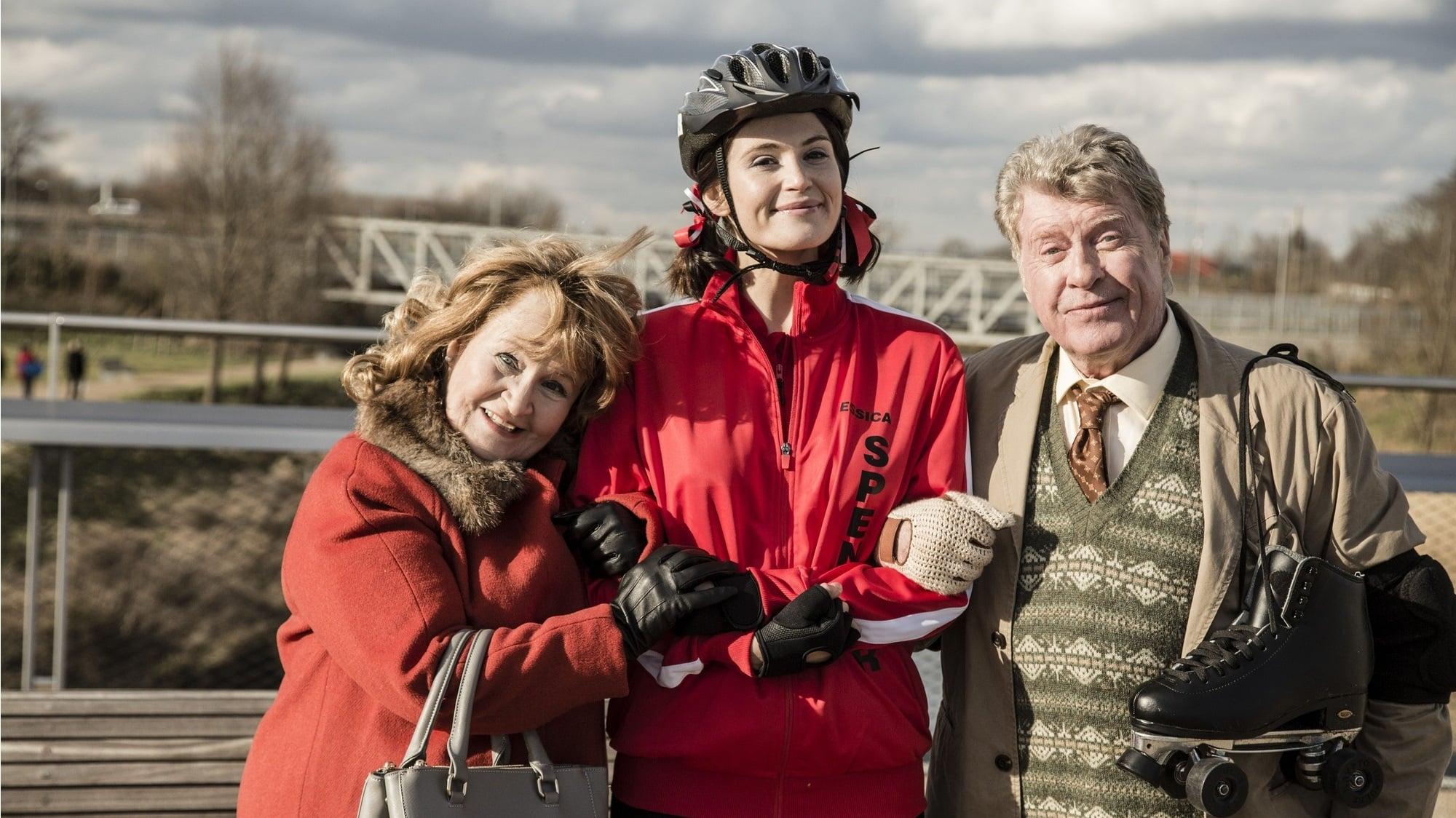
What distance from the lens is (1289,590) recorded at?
2342mm

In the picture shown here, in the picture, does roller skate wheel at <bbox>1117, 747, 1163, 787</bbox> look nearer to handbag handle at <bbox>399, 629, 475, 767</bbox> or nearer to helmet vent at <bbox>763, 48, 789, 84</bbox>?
handbag handle at <bbox>399, 629, 475, 767</bbox>

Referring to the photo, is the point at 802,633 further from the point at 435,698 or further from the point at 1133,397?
the point at 1133,397

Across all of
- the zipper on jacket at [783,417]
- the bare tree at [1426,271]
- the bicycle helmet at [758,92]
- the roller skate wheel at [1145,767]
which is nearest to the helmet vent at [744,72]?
the bicycle helmet at [758,92]

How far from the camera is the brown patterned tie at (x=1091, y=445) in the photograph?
2566 mm

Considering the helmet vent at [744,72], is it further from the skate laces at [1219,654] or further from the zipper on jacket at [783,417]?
the skate laces at [1219,654]

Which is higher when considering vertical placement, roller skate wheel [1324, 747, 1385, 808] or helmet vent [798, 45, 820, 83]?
helmet vent [798, 45, 820, 83]

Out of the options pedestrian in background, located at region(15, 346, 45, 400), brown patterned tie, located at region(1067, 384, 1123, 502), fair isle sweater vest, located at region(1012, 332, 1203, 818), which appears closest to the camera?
fair isle sweater vest, located at region(1012, 332, 1203, 818)

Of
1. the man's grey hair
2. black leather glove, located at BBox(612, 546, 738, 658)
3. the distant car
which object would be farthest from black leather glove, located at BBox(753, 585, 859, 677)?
the distant car

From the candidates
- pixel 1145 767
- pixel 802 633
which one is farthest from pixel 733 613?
pixel 1145 767

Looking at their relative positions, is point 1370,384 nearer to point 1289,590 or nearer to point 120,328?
point 1289,590

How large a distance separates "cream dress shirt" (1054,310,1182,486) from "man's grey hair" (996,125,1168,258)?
237 millimetres

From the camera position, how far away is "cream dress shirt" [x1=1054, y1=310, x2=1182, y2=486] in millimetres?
2592

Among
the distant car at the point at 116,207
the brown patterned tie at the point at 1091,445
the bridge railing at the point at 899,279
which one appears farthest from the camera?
the distant car at the point at 116,207

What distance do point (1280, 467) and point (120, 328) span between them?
4.92 metres
